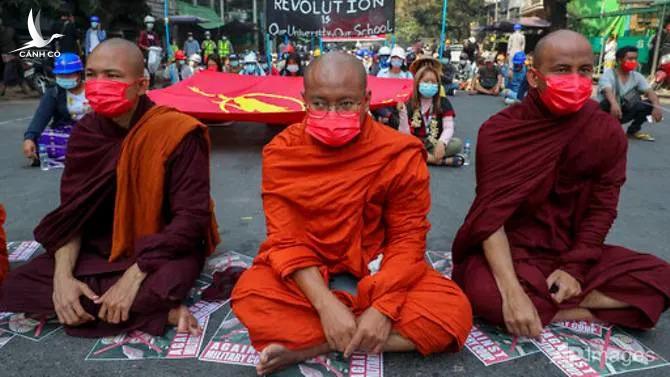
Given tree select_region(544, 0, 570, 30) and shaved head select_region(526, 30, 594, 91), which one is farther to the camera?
tree select_region(544, 0, 570, 30)

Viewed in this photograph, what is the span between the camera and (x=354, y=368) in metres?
2.05

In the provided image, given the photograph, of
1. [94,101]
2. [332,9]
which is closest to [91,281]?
[94,101]

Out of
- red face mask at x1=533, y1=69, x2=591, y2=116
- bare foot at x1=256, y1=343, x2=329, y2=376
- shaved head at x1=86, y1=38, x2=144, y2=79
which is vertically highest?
shaved head at x1=86, y1=38, x2=144, y2=79

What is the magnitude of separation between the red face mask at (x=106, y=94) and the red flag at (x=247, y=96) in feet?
11.2

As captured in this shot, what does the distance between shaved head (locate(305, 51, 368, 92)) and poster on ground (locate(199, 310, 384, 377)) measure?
1057 millimetres

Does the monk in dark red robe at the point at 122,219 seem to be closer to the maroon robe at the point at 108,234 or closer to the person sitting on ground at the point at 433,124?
the maroon robe at the point at 108,234

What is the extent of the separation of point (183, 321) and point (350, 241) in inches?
31.7

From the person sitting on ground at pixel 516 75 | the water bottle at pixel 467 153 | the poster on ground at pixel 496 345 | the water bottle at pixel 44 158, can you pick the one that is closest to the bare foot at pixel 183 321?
the poster on ground at pixel 496 345

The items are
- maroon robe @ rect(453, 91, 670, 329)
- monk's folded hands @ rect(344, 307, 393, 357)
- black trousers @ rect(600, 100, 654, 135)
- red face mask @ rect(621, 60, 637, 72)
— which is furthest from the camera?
black trousers @ rect(600, 100, 654, 135)

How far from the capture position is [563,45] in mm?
2266

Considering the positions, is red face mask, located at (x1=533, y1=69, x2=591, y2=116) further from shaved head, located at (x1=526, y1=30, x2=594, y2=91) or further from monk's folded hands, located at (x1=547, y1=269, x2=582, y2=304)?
monk's folded hands, located at (x1=547, y1=269, x2=582, y2=304)

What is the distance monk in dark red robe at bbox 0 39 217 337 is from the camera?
2.23 metres

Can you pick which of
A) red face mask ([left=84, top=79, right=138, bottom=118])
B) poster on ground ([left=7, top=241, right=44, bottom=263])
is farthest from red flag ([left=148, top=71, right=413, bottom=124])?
red face mask ([left=84, top=79, right=138, bottom=118])

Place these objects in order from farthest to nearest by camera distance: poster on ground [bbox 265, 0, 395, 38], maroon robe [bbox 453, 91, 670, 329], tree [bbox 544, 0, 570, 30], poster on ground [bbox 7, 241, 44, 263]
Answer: tree [bbox 544, 0, 570, 30] → poster on ground [bbox 265, 0, 395, 38] → poster on ground [bbox 7, 241, 44, 263] → maroon robe [bbox 453, 91, 670, 329]
